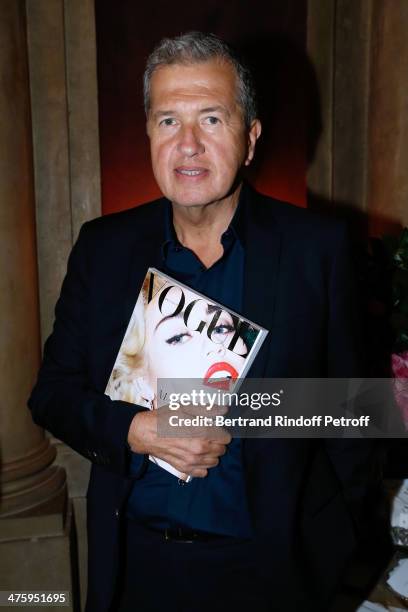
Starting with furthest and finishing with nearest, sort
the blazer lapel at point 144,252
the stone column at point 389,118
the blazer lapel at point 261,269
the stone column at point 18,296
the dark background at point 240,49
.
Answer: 1. the dark background at point 240,49
2. the stone column at point 389,118
3. the stone column at point 18,296
4. the blazer lapel at point 144,252
5. the blazer lapel at point 261,269

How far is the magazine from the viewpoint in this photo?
3.89 feet

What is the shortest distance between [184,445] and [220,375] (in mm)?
173

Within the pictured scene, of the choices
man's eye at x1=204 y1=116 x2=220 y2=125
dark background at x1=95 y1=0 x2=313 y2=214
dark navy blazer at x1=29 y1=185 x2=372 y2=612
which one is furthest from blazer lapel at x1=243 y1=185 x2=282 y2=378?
dark background at x1=95 y1=0 x2=313 y2=214

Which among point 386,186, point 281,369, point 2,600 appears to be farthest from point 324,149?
point 2,600

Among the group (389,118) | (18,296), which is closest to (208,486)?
(18,296)

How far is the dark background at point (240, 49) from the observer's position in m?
2.75

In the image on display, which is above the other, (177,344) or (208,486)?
(177,344)

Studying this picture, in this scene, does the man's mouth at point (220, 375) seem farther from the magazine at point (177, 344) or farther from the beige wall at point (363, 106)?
the beige wall at point (363, 106)

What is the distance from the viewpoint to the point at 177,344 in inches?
48.5

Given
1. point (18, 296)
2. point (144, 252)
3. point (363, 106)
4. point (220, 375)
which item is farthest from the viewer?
point (363, 106)

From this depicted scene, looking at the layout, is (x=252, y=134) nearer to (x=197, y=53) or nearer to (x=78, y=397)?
(x=197, y=53)

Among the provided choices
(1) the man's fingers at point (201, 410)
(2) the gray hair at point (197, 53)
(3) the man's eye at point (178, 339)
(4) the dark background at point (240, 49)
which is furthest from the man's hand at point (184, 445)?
(4) the dark background at point (240, 49)

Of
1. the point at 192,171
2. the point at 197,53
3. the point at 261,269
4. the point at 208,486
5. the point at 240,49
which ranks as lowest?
the point at 208,486

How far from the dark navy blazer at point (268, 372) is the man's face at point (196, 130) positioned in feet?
0.48
